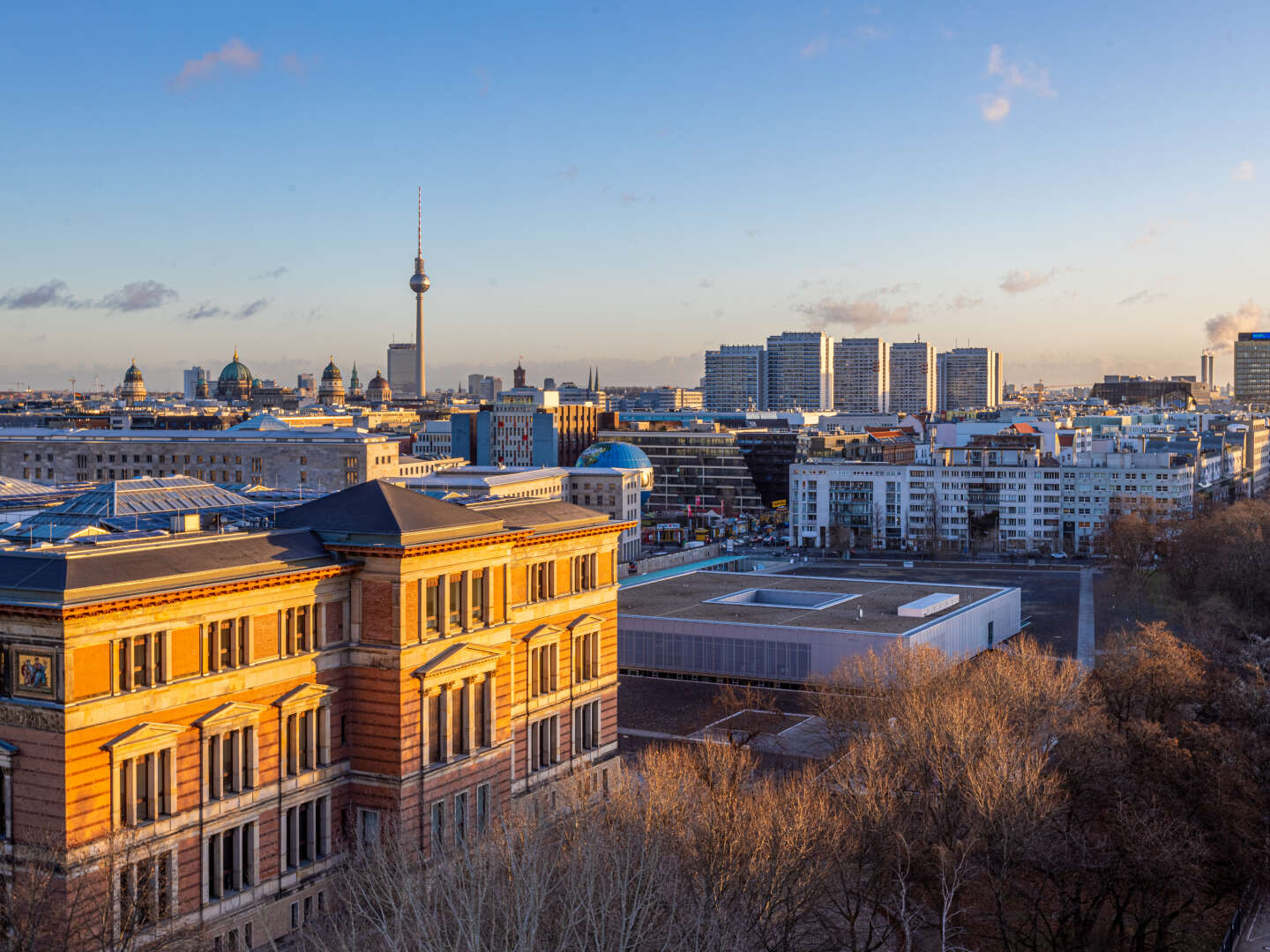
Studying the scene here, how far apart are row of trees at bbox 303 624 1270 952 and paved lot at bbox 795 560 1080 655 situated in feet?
151

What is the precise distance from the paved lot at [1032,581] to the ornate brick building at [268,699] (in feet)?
197

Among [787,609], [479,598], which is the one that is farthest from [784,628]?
[479,598]

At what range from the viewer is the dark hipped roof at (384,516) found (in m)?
42.2

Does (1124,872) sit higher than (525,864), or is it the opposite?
(525,864)

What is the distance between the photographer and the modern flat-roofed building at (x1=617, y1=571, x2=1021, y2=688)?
78938 millimetres

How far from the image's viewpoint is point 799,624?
81062mm

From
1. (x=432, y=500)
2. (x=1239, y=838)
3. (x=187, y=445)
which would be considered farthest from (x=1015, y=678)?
(x=187, y=445)

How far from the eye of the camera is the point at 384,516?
42375 millimetres

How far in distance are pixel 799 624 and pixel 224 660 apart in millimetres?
48158

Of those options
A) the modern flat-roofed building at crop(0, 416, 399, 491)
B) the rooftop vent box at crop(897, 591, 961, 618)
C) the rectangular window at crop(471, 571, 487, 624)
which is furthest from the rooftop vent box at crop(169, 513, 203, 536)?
the modern flat-roofed building at crop(0, 416, 399, 491)

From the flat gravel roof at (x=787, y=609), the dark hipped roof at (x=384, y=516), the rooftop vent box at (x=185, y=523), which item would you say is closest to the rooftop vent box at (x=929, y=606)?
the flat gravel roof at (x=787, y=609)

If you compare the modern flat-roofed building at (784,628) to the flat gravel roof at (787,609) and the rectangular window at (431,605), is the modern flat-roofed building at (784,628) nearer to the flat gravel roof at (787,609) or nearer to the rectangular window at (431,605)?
the flat gravel roof at (787,609)

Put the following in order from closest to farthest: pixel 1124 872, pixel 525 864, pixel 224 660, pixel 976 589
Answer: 1. pixel 525 864
2. pixel 224 660
3. pixel 1124 872
4. pixel 976 589

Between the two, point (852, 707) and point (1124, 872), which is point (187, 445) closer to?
point (852, 707)
